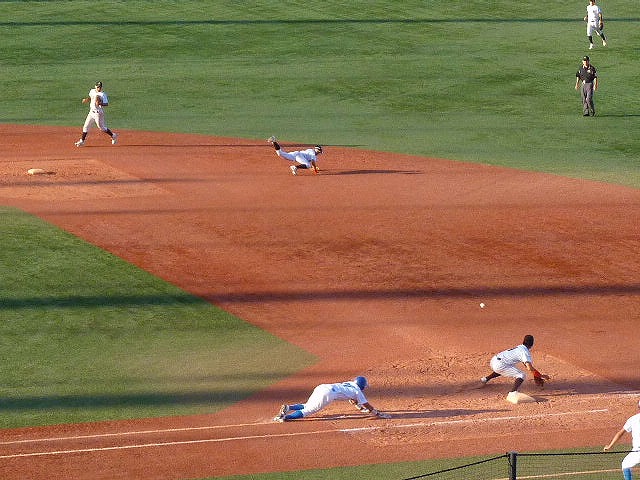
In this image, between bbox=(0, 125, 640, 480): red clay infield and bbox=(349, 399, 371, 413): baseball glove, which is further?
bbox=(349, 399, 371, 413): baseball glove

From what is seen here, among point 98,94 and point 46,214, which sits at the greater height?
point 98,94

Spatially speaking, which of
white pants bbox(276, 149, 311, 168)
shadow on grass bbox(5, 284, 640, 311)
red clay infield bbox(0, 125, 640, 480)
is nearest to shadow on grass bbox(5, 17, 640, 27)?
red clay infield bbox(0, 125, 640, 480)

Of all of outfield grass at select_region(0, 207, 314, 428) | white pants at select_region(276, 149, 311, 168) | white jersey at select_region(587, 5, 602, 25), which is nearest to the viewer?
outfield grass at select_region(0, 207, 314, 428)

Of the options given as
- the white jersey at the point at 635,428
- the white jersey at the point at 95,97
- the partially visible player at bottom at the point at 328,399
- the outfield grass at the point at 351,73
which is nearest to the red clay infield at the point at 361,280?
the partially visible player at bottom at the point at 328,399

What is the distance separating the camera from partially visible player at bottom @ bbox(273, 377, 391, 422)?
59.2 ft

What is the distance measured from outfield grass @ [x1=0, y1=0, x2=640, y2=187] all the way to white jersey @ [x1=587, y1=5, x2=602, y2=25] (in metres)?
1.39

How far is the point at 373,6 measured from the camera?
53.6 metres

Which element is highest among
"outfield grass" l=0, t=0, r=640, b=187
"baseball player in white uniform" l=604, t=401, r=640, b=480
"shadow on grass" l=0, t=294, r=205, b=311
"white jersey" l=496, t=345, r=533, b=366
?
"outfield grass" l=0, t=0, r=640, b=187

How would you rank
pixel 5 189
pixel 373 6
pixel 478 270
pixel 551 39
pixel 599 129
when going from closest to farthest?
1. pixel 478 270
2. pixel 5 189
3. pixel 599 129
4. pixel 551 39
5. pixel 373 6

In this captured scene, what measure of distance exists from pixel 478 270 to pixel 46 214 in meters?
11.1

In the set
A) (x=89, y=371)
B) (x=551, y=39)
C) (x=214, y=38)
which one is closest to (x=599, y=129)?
(x=551, y=39)

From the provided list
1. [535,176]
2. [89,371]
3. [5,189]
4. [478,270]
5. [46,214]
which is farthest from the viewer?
[535,176]

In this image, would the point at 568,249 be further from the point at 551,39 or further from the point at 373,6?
the point at 373,6

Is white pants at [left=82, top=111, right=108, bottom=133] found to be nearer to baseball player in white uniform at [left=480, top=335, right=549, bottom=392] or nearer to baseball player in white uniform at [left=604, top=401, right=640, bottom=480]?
baseball player in white uniform at [left=480, top=335, right=549, bottom=392]
